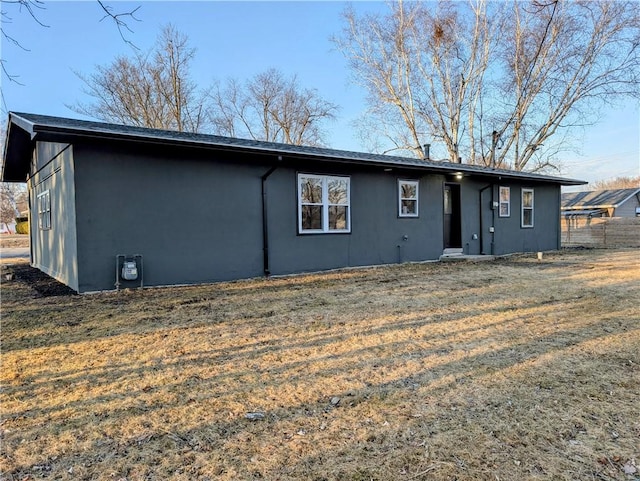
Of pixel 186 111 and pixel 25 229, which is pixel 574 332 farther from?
pixel 25 229

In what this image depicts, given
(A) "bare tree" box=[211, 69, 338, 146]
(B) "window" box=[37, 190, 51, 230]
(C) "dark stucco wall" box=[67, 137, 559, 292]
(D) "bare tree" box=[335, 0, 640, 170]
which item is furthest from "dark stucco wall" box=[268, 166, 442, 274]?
(A) "bare tree" box=[211, 69, 338, 146]

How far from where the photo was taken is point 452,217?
11.9m

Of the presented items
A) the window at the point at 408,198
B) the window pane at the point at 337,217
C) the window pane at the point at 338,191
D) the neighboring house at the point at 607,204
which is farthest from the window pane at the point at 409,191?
the neighboring house at the point at 607,204

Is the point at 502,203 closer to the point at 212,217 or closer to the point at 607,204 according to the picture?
the point at 212,217

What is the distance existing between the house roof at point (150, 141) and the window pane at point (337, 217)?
111 centimetres

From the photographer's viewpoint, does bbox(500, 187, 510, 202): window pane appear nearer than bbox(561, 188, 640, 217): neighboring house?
Yes

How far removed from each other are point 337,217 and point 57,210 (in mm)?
5745

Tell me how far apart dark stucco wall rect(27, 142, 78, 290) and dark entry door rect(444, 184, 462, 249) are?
9.33m

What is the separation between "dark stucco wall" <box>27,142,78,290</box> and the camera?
661cm

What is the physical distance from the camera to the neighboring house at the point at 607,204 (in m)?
31.4

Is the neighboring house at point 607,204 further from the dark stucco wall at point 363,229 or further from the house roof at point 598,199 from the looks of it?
the dark stucco wall at point 363,229

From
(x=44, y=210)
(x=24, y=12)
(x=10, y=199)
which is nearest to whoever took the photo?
(x=24, y=12)

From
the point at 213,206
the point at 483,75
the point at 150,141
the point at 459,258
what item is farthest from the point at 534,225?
the point at 150,141

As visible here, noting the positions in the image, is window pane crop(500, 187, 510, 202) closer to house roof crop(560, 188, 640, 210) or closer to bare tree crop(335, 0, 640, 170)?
bare tree crop(335, 0, 640, 170)
